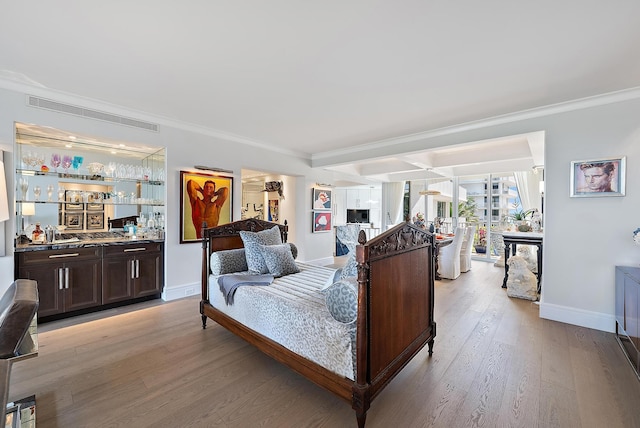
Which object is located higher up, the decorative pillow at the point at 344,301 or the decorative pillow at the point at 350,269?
the decorative pillow at the point at 350,269

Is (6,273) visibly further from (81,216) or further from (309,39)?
(309,39)

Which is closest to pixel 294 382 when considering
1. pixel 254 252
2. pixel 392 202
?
pixel 254 252

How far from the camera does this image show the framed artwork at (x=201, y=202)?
4172 mm

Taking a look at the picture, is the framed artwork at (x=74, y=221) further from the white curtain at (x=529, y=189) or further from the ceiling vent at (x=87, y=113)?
the white curtain at (x=529, y=189)

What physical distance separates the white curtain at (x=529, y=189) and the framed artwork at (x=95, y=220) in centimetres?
865

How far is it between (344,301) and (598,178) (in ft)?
11.1

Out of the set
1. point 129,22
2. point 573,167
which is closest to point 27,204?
point 129,22

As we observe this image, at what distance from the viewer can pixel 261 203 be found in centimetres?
898

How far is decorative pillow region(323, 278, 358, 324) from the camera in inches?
69.5

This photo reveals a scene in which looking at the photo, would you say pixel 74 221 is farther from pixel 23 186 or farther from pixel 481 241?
pixel 481 241

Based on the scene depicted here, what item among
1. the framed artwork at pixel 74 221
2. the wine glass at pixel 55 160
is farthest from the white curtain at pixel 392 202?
the wine glass at pixel 55 160

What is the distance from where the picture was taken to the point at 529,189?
6719 millimetres

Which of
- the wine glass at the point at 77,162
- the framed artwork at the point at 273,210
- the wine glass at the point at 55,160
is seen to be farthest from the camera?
the framed artwork at the point at 273,210

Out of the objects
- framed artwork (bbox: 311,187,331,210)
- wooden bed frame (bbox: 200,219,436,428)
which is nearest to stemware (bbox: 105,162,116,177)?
wooden bed frame (bbox: 200,219,436,428)
